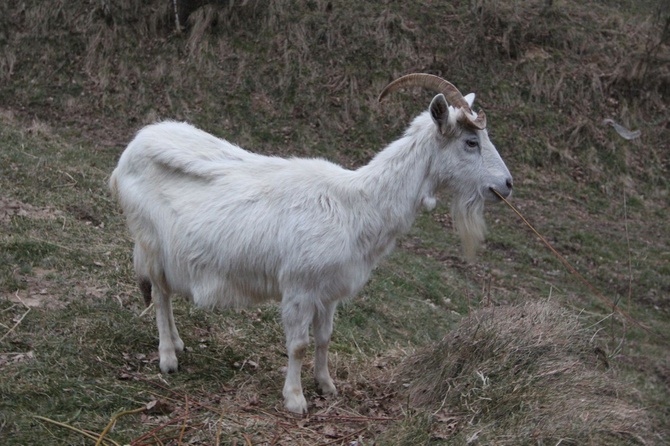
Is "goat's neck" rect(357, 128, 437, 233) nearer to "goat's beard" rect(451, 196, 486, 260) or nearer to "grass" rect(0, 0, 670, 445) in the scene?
"goat's beard" rect(451, 196, 486, 260)

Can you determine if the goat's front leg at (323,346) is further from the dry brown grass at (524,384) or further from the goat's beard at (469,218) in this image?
the goat's beard at (469,218)

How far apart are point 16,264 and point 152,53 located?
11.7 meters

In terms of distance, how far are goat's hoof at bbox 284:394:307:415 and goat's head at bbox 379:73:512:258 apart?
1.86 meters

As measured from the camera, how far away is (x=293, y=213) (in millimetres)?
5320

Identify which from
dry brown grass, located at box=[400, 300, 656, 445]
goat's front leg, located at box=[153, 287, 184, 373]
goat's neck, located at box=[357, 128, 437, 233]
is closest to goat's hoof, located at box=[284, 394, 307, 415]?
dry brown grass, located at box=[400, 300, 656, 445]

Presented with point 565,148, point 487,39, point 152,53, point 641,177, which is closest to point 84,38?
point 152,53

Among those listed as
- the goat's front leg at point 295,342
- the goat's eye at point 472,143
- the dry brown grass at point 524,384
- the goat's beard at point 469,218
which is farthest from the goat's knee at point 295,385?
the goat's eye at point 472,143

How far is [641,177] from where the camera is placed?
55.0 ft

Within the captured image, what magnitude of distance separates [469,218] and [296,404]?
1902 millimetres

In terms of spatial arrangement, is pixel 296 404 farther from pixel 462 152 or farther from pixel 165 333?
pixel 462 152

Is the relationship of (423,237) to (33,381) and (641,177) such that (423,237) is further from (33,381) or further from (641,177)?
(33,381)

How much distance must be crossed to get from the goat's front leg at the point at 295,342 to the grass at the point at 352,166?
0.47ft

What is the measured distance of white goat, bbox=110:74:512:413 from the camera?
207 inches

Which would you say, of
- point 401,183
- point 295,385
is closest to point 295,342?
point 295,385
